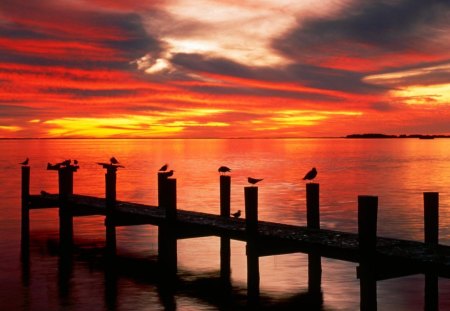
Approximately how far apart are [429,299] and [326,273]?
5.02m

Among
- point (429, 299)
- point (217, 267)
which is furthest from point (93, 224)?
point (429, 299)

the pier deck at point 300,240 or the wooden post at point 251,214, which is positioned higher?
the wooden post at point 251,214

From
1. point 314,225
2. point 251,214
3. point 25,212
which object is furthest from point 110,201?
point 314,225

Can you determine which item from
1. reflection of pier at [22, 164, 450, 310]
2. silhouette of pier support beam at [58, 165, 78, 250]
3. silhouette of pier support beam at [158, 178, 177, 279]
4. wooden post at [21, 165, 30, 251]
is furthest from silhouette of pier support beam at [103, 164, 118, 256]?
wooden post at [21, 165, 30, 251]

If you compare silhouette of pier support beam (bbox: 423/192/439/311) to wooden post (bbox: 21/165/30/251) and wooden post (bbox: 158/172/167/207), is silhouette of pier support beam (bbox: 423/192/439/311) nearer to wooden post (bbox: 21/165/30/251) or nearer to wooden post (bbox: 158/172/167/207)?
wooden post (bbox: 158/172/167/207)

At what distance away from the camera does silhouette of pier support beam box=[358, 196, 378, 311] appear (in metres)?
13.4

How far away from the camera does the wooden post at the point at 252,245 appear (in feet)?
55.2

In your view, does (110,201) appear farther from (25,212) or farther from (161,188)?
(25,212)

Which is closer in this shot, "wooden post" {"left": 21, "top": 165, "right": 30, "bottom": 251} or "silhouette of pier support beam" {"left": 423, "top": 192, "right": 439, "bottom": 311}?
"silhouette of pier support beam" {"left": 423, "top": 192, "right": 439, "bottom": 311}

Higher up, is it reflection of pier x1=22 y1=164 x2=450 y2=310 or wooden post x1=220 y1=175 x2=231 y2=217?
wooden post x1=220 y1=175 x2=231 y2=217

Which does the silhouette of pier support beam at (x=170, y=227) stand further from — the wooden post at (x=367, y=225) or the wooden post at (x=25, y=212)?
the wooden post at (x=25, y=212)

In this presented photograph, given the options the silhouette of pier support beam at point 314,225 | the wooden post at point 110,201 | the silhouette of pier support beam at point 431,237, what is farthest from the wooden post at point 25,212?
the silhouette of pier support beam at point 431,237

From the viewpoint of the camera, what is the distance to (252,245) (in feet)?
55.1

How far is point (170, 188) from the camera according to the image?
64.6 feet
